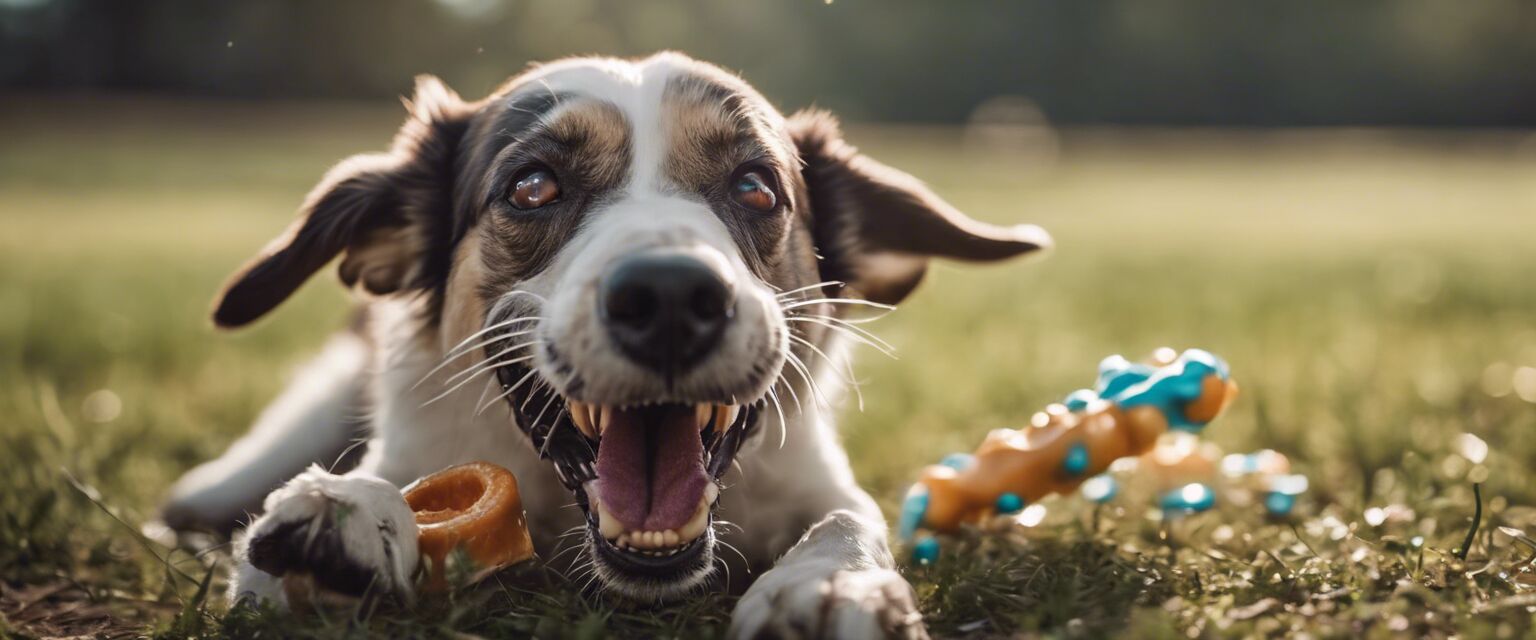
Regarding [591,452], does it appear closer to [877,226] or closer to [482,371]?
[482,371]

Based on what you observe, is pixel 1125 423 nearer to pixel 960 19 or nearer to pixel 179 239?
pixel 179 239

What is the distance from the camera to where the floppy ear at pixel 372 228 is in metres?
4.00

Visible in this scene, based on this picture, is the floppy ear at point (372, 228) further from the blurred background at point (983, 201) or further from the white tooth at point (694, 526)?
the white tooth at point (694, 526)

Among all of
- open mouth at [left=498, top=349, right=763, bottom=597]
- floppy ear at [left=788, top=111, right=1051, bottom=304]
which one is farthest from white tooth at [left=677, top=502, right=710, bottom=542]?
floppy ear at [left=788, top=111, right=1051, bottom=304]

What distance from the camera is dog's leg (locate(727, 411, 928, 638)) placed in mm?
2764

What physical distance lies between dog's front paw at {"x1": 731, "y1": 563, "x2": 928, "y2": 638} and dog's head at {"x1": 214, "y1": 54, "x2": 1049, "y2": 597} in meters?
0.34

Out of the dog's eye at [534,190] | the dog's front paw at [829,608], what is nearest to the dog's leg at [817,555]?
the dog's front paw at [829,608]

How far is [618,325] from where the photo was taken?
9.97 feet

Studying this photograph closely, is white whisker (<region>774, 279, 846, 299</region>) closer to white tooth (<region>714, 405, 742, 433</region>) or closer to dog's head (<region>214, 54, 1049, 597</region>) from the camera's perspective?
dog's head (<region>214, 54, 1049, 597</region>)

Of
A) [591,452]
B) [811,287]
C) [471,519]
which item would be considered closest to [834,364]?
[811,287]

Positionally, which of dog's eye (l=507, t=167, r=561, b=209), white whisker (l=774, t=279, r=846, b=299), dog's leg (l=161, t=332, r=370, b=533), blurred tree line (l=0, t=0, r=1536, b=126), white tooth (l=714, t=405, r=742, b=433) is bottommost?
blurred tree line (l=0, t=0, r=1536, b=126)

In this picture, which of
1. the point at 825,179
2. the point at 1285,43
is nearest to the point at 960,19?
the point at 1285,43

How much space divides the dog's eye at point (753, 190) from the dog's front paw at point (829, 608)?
117 cm

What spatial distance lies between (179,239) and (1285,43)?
44.3 metres
